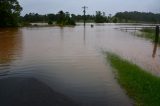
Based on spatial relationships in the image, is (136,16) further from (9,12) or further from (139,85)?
(139,85)

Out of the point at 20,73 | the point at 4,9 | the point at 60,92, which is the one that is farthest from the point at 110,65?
the point at 4,9

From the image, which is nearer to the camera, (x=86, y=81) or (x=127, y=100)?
(x=127, y=100)

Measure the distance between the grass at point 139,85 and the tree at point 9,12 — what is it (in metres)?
53.0

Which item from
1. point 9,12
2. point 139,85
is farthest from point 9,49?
point 9,12

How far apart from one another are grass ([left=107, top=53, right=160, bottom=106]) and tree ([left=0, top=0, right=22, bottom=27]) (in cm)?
5305

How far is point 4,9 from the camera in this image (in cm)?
6247

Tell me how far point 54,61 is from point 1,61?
9.58 feet

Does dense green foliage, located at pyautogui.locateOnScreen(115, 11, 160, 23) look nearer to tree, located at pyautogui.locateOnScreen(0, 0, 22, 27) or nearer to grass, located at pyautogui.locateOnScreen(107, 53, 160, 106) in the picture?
tree, located at pyautogui.locateOnScreen(0, 0, 22, 27)

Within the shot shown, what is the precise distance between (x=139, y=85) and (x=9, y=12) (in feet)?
189

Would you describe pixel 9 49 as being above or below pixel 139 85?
below

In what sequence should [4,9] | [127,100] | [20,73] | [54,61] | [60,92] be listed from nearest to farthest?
[127,100] < [60,92] < [20,73] < [54,61] < [4,9]

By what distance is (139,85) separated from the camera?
33.5 feet

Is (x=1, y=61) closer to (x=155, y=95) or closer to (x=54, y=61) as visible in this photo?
(x=54, y=61)

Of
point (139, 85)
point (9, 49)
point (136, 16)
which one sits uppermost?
point (139, 85)
